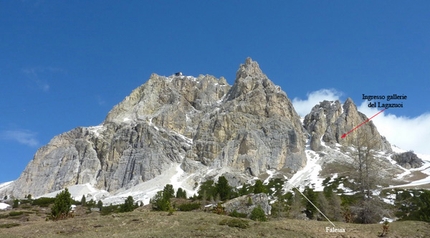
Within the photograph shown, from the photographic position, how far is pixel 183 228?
2431 centimetres

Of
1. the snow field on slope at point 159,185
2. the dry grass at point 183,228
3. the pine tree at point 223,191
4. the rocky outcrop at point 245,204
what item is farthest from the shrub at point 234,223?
the snow field on slope at point 159,185

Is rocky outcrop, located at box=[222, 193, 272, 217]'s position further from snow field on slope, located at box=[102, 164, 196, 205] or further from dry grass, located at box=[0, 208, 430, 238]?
snow field on slope, located at box=[102, 164, 196, 205]

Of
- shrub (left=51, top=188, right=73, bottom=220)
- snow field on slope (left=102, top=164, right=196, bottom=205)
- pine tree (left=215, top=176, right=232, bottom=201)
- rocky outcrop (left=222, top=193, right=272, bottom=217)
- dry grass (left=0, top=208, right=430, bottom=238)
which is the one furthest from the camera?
snow field on slope (left=102, top=164, right=196, bottom=205)

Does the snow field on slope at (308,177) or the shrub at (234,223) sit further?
the snow field on slope at (308,177)

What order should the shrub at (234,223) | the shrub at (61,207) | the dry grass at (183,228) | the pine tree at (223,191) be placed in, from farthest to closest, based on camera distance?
the pine tree at (223,191), the shrub at (61,207), the shrub at (234,223), the dry grass at (183,228)

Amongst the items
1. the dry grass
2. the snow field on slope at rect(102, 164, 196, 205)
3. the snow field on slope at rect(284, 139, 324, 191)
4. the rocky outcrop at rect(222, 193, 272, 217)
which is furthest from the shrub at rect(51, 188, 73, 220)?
the snow field on slope at rect(284, 139, 324, 191)

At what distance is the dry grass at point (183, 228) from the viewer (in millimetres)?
23188

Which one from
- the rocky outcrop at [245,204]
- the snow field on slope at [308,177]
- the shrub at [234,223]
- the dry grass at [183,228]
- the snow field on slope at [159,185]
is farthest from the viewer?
the snow field on slope at [308,177]

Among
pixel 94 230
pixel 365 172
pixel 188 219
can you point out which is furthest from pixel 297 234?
pixel 365 172

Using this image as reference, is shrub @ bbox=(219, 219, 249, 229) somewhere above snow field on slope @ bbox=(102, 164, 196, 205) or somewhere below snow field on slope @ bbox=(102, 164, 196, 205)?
below

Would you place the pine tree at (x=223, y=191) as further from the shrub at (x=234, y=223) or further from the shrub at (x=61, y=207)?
the shrub at (x=234, y=223)

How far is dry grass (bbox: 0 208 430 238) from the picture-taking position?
2319 centimetres

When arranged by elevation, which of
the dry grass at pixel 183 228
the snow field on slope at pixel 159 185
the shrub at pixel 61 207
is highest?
the snow field on slope at pixel 159 185

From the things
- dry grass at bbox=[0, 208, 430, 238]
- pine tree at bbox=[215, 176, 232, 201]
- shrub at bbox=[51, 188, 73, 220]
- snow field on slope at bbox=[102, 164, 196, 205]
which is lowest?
dry grass at bbox=[0, 208, 430, 238]
